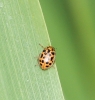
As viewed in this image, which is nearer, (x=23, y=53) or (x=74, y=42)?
(x=23, y=53)

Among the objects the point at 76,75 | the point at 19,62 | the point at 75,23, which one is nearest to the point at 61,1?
the point at 75,23

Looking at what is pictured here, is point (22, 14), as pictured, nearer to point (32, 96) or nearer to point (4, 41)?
point (4, 41)

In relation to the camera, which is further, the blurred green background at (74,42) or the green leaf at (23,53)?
the blurred green background at (74,42)

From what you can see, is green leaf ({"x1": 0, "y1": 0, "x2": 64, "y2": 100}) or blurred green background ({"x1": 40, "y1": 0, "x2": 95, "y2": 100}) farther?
blurred green background ({"x1": 40, "y1": 0, "x2": 95, "y2": 100})
